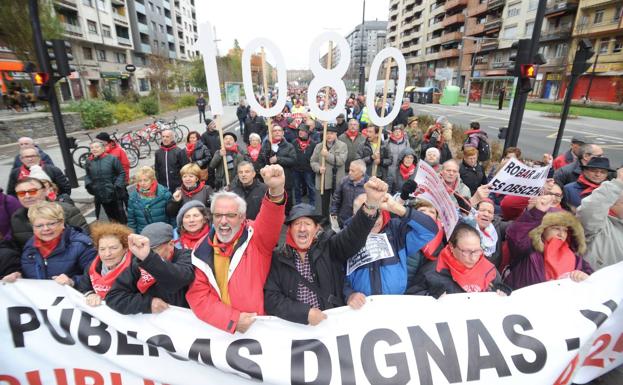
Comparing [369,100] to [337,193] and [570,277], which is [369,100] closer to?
[337,193]

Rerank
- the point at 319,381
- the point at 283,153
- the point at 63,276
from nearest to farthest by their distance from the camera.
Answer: the point at 319,381 < the point at 63,276 < the point at 283,153

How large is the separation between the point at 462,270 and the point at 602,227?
1.44 m

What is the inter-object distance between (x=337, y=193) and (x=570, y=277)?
112 inches

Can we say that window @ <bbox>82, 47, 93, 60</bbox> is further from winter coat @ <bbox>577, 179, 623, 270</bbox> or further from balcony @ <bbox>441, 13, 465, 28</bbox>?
balcony @ <bbox>441, 13, 465, 28</bbox>

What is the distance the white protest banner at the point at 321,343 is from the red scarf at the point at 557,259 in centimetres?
24

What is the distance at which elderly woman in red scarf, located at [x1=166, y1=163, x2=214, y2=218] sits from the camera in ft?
13.1

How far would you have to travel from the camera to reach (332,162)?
582 centimetres

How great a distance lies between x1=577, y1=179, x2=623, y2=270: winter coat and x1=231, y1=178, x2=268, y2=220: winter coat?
3277 millimetres

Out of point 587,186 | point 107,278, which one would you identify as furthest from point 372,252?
point 587,186

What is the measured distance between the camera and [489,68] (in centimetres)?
5078

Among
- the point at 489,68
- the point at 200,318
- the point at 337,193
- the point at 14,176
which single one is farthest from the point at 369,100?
the point at 489,68

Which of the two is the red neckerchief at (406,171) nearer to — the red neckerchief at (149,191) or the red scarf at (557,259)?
the red scarf at (557,259)

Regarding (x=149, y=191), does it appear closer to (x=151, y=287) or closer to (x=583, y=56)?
(x=151, y=287)

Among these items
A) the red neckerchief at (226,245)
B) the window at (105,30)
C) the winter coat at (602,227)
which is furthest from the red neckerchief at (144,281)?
the window at (105,30)
